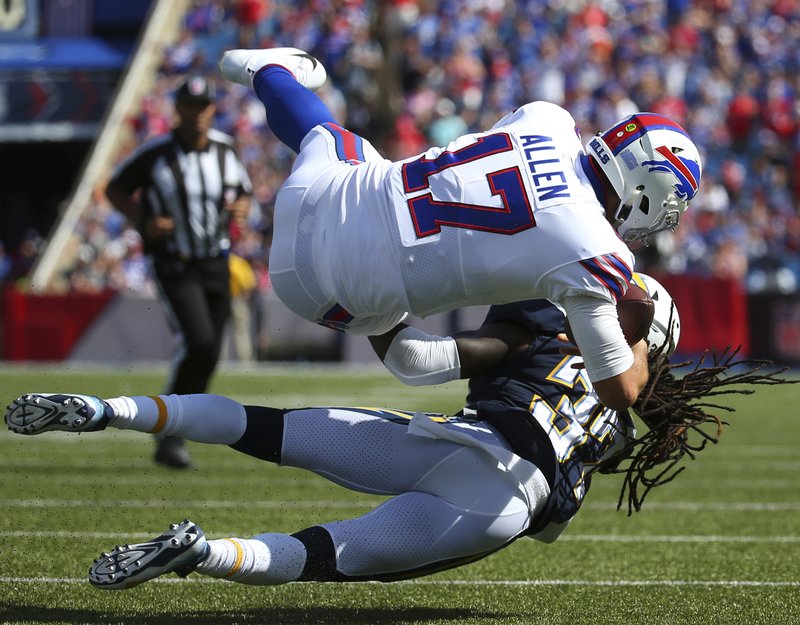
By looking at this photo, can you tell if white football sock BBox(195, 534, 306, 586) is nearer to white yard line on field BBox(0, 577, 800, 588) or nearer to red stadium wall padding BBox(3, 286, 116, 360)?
white yard line on field BBox(0, 577, 800, 588)

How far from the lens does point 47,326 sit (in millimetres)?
14383

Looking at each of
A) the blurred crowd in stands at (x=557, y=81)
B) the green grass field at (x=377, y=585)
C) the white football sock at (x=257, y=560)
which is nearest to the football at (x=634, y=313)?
the green grass field at (x=377, y=585)

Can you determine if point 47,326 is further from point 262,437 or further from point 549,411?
point 549,411

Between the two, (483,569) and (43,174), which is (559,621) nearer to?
(483,569)

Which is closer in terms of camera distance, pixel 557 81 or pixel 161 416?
pixel 161 416

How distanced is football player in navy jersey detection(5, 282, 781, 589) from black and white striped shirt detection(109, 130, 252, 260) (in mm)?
3220

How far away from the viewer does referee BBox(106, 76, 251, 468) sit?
6.62 m

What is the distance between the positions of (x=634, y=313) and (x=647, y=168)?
0.38m

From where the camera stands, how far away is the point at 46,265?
53.0 ft

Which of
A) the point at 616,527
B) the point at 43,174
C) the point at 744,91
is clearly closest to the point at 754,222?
the point at 744,91

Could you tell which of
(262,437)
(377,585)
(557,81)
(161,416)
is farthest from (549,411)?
(557,81)

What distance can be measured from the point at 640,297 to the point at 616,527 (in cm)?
204

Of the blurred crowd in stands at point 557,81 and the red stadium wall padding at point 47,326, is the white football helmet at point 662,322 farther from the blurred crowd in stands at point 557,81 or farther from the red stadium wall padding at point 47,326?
the blurred crowd in stands at point 557,81

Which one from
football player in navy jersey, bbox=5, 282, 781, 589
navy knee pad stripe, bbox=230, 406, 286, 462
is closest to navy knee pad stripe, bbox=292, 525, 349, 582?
football player in navy jersey, bbox=5, 282, 781, 589
